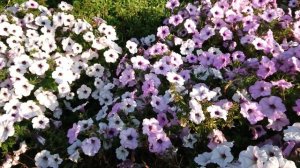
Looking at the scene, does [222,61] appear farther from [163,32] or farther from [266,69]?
[163,32]

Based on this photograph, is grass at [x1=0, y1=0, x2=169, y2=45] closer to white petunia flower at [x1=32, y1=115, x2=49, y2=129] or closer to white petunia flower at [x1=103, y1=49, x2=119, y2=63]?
white petunia flower at [x1=103, y1=49, x2=119, y2=63]

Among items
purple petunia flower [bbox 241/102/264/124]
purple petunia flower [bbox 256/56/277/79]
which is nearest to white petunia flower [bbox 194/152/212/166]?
purple petunia flower [bbox 241/102/264/124]

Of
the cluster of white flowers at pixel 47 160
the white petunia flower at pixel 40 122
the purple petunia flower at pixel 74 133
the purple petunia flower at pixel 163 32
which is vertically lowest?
the cluster of white flowers at pixel 47 160

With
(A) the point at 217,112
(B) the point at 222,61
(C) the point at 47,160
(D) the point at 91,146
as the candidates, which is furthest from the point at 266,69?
(C) the point at 47,160

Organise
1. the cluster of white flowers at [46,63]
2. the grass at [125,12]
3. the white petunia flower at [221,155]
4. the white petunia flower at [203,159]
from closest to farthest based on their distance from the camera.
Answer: the white petunia flower at [221,155]
the white petunia flower at [203,159]
the cluster of white flowers at [46,63]
the grass at [125,12]

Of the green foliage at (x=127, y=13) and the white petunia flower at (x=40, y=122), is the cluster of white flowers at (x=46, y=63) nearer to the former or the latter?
the white petunia flower at (x=40, y=122)

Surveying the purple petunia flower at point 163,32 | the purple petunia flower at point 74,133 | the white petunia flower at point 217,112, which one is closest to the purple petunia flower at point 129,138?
the purple petunia flower at point 74,133

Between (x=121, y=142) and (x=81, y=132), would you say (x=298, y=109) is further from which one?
(x=81, y=132)
